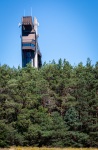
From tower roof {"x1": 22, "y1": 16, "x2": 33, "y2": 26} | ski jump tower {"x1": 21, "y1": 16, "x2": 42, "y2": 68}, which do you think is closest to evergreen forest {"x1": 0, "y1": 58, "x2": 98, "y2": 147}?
ski jump tower {"x1": 21, "y1": 16, "x2": 42, "y2": 68}

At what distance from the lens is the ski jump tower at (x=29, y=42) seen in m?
87.4

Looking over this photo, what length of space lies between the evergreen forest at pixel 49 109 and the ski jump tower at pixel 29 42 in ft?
97.9

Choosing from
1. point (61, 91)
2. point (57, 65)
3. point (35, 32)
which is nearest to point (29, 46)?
point (35, 32)

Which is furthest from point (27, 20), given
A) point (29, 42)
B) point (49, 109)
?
point (49, 109)

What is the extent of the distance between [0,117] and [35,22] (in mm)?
47204

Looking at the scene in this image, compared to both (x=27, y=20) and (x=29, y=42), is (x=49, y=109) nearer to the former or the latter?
(x=29, y=42)

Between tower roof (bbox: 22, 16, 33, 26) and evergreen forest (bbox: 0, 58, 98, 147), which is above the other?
tower roof (bbox: 22, 16, 33, 26)

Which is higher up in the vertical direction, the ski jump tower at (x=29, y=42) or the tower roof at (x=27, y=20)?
the tower roof at (x=27, y=20)

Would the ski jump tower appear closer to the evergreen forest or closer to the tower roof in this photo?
the tower roof

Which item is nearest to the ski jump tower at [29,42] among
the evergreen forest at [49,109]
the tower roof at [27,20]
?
the tower roof at [27,20]

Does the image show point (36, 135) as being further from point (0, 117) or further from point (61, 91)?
point (61, 91)

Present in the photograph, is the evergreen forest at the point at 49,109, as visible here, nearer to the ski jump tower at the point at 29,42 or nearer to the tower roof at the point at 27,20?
the ski jump tower at the point at 29,42

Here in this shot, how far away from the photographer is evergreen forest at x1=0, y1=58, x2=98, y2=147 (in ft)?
161

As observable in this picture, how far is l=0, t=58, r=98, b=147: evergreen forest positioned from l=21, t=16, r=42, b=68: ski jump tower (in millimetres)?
29851
